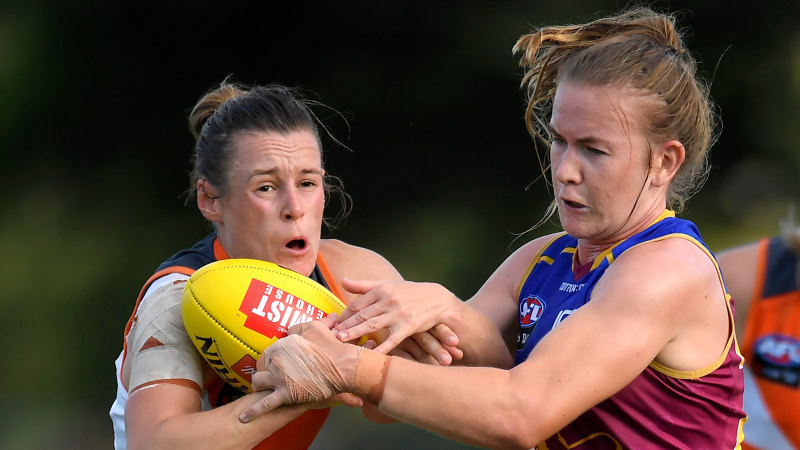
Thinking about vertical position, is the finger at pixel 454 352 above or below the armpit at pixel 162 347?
below

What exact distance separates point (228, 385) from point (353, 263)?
0.67 metres

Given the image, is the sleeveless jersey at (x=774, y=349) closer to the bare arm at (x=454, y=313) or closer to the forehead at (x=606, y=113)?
the bare arm at (x=454, y=313)

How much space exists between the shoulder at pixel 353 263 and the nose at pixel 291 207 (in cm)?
38

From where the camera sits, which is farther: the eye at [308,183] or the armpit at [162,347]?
the eye at [308,183]

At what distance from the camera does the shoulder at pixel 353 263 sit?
127 inches

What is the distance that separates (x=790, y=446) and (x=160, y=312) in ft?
6.68

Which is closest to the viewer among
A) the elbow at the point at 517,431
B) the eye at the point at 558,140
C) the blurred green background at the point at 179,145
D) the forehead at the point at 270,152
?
the elbow at the point at 517,431

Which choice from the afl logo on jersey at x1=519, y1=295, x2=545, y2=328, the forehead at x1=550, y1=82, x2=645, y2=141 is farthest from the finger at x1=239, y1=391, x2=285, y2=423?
the forehead at x1=550, y1=82, x2=645, y2=141

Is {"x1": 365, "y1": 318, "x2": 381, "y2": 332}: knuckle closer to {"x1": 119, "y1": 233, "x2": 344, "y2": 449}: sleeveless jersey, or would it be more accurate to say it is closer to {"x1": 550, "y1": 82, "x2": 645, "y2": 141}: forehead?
{"x1": 119, "y1": 233, "x2": 344, "y2": 449}: sleeveless jersey

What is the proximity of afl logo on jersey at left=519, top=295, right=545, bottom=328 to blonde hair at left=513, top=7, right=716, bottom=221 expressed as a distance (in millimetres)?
466

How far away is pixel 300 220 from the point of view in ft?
9.37

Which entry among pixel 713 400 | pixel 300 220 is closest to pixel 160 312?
pixel 300 220

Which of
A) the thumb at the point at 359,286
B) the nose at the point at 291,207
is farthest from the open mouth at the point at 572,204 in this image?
the nose at the point at 291,207

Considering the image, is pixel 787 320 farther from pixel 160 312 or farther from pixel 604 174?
pixel 160 312
